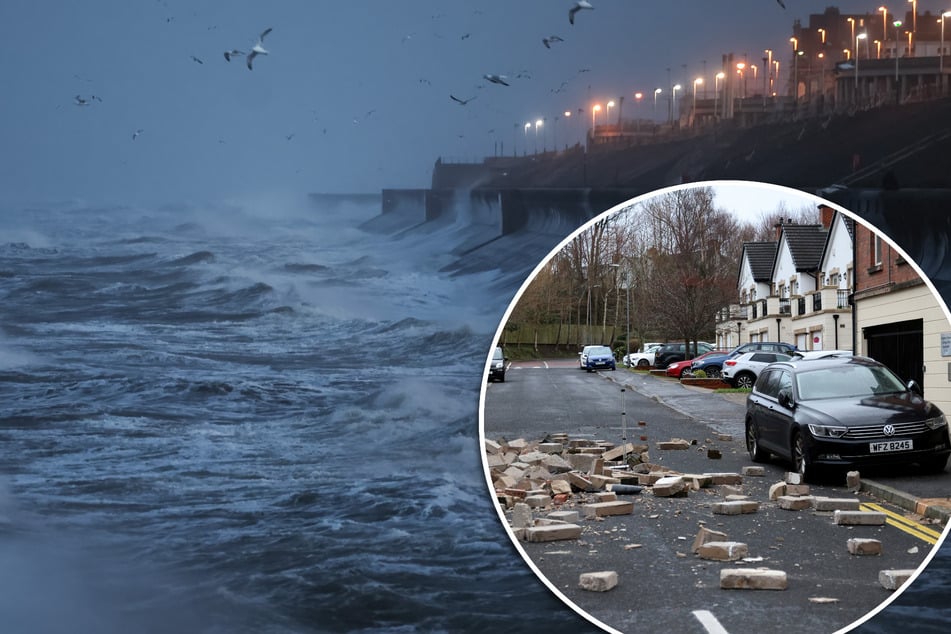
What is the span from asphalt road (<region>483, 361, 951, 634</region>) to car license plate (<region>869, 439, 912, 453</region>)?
0.25 meters

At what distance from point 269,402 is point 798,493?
577 cm

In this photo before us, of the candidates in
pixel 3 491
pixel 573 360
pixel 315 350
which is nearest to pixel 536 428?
pixel 573 360

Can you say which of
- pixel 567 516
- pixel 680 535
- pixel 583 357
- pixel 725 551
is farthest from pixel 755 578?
pixel 583 357

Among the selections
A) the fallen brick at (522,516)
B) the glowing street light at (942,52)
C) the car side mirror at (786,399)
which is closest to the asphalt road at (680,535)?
the fallen brick at (522,516)

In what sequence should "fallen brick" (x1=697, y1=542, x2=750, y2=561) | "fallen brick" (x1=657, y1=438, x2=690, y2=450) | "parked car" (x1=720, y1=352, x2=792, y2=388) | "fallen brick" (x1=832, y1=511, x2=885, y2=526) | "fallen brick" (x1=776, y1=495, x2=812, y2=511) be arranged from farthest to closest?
1. "fallen brick" (x1=657, y1=438, x2=690, y2=450)
2. "fallen brick" (x1=776, y1=495, x2=812, y2=511)
3. "fallen brick" (x1=697, y1=542, x2=750, y2=561)
4. "fallen brick" (x1=832, y1=511, x2=885, y2=526)
5. "parked car" (x1=720, y1=352, x2=792, y2=388)

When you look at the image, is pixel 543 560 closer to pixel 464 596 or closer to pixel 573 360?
pixel 573 360

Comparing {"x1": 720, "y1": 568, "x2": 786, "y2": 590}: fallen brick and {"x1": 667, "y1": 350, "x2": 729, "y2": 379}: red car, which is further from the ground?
{"x1": 667, "y1": 350, "x2": 729, "y2": 379}: red car

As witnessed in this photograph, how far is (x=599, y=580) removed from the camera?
5391 millimetres

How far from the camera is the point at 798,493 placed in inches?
213

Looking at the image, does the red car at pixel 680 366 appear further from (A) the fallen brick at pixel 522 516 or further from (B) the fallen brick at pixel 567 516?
(A) the fallen brick at pixel 522 516

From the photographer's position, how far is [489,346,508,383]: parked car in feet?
19.0

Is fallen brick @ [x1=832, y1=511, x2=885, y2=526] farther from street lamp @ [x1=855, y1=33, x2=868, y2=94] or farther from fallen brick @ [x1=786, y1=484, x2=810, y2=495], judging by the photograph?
street lamp @ [x1=855, y1=33, x2=868, y2=94]

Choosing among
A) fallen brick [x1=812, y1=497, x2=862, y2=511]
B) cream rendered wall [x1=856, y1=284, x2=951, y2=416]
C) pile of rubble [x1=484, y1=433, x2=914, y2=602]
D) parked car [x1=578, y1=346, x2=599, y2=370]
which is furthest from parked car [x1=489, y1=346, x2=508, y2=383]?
cream rendered wall [x1=856, y1=284, x2=951, y2=416]

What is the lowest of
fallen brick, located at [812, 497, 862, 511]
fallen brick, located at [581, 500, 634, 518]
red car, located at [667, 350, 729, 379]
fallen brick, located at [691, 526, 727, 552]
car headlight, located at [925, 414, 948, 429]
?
fallen brick, located at [691, 526, 727, 552]
